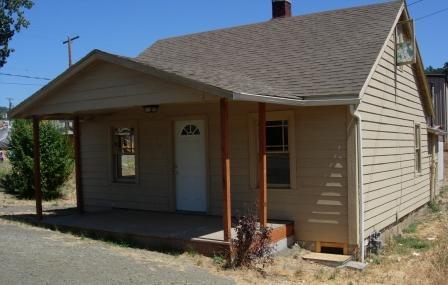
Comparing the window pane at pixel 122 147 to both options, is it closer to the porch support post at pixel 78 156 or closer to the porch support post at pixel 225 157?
the porch support post at pixel 78 156

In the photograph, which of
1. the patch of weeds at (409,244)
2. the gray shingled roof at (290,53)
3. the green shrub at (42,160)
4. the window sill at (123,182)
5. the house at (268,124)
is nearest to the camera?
the house at (268,124)

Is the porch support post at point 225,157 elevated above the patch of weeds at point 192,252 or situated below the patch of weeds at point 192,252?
above

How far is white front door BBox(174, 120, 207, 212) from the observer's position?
11.1 metres

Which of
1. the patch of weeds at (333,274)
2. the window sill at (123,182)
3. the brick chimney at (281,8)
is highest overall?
the brick chimney at (281,8)

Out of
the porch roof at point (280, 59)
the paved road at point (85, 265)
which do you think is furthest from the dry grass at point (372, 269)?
the porch roof at point (280, 59)

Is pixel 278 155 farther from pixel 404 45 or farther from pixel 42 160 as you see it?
pixel 42 160

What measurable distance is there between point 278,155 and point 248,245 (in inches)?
109

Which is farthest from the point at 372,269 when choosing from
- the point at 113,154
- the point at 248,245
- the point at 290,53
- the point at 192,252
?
the point at 113,154

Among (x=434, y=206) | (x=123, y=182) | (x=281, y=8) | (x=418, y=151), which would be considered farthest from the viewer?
(x=434, y=206)

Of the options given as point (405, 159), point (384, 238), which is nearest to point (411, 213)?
point (405, 159)

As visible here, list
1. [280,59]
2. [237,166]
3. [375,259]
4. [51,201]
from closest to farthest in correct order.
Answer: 1. [375,259]
2. [237,166]
3. [280,59]
4. [51,201]

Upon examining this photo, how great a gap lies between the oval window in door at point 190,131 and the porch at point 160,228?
1.79 meters

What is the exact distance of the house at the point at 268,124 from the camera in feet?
29.9

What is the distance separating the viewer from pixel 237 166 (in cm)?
1053
